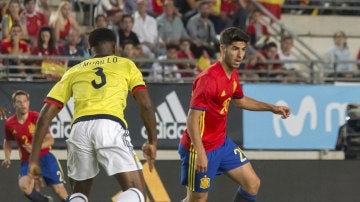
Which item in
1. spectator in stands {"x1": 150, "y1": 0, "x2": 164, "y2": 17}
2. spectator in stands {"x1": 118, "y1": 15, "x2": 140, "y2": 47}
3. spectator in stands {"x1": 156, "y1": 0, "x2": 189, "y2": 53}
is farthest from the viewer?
spectator in stands {"x1": 150, "y1": 0, "x2": 164, "y2": 17}

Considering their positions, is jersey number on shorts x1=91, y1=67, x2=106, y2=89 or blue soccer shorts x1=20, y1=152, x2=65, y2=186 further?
blue soccer shorts x1=20, y1=152, x2=65, y2=186

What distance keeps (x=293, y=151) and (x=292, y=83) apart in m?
1.21

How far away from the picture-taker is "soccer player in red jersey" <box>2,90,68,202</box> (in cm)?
1391

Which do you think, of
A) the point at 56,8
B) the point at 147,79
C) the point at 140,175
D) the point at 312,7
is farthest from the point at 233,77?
the point at 312,7

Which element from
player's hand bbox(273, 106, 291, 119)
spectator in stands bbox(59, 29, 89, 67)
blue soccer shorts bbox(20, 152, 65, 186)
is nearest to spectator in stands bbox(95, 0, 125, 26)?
spectator in stands bbox(59, 29, 89, 67)

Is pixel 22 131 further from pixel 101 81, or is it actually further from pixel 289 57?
pixel 289 57

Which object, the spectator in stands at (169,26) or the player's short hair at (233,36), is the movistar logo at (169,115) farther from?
the player's short hair at (233,36)

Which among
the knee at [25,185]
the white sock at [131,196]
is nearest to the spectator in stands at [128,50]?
the knee at [25,185]

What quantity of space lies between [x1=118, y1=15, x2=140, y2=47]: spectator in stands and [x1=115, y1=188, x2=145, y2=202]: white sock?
8779 millimetres

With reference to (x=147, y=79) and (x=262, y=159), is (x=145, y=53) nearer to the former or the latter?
(x=147, y=79)

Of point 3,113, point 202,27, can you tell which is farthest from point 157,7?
point 3,113

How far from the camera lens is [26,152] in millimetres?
13875

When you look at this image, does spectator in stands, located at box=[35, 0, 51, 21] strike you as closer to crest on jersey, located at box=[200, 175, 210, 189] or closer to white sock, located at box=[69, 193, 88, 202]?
crest on jersey, located at box=[200, 175, 210, 189]

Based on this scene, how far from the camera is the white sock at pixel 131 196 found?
8.57 meters
